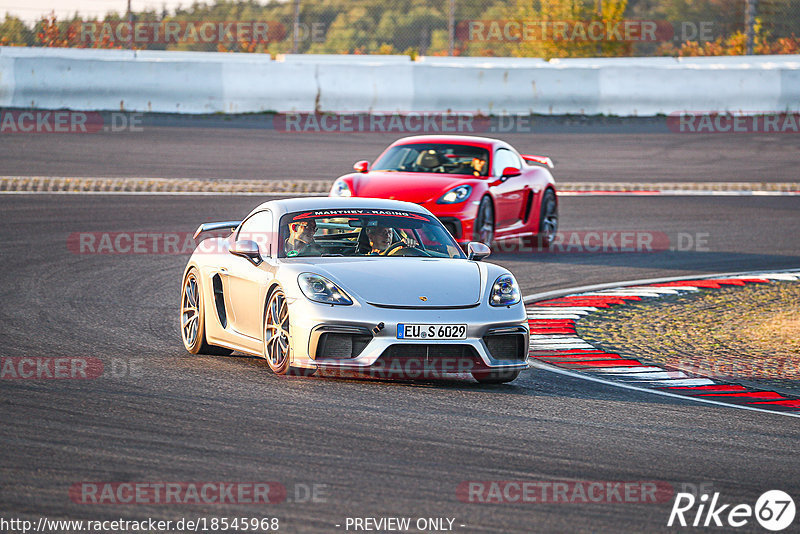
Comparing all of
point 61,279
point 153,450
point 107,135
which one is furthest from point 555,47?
point 153,450

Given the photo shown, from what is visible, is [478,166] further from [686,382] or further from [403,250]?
[686,382]

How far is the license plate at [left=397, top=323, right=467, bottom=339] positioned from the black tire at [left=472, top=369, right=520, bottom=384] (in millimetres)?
372

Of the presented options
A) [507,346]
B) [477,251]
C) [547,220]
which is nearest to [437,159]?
[547,220]

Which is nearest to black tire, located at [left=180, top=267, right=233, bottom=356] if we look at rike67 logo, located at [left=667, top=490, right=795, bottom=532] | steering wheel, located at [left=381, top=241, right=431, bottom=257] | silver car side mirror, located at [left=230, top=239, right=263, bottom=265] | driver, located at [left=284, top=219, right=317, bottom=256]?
silver car side mirror, located at [left=230, top=239, right=263, bottom=265]

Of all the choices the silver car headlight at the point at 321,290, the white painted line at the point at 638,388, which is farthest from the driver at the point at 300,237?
the white painted line at the point at 638,388

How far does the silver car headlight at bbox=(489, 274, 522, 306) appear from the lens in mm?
8609

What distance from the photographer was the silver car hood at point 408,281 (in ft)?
27.3

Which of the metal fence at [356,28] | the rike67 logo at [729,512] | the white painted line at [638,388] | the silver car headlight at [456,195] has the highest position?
the metal fence at [356,28]

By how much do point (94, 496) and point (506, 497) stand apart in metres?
1.78

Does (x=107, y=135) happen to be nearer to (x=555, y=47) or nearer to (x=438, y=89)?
(x=438, y=89)

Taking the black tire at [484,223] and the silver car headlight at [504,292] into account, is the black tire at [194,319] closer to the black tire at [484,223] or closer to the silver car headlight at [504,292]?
the silver car headlight at [504,292]

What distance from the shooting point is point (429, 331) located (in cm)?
814

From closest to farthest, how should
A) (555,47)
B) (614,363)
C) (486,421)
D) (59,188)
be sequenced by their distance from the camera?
(486,421), (614,363), (59,188), (555,47)

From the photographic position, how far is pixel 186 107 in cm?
2659
